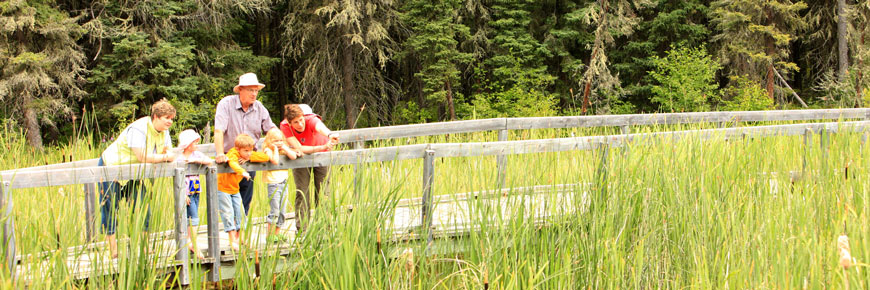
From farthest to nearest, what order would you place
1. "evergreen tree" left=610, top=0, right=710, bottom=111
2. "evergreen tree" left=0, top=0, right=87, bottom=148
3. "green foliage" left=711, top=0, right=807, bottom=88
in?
"evergreen tree" left=610, top=0, right=710, bottom=111, "green foliage" left=711, top=0, right=807, bottom=88, "evergreen tree" left=0, top=0, right=87, bottom=148

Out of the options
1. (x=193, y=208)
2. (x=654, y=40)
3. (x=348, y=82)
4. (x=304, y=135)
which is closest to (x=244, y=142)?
(x=304, y=135)

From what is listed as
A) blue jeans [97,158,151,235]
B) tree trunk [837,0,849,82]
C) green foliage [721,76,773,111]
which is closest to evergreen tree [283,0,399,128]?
green foliage [721,76,773,111]

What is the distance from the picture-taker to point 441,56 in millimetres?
20672

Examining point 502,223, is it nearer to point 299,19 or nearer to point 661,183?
point 661,183

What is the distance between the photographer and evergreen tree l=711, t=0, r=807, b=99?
19.6m

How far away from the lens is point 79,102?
62.2 ft

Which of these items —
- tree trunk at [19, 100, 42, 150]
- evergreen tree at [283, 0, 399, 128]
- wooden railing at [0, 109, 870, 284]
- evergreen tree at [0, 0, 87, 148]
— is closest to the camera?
wooden railing at [0, 109, 870, 284]

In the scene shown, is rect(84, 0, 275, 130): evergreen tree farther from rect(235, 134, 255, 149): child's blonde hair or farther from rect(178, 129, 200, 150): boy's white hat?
rect(235, 134, 255, 149): child's blonde hair

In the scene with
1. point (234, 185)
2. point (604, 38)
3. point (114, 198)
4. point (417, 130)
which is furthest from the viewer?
point (604, 38)

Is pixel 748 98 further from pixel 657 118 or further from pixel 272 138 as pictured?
pixel 272 138

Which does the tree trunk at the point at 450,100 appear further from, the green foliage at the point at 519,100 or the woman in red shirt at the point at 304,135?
the woman in red shirt at the point at 304,135

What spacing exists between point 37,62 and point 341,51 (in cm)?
801

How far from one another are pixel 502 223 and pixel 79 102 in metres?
17.8

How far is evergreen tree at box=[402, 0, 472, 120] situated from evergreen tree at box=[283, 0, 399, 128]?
0.72 meters
